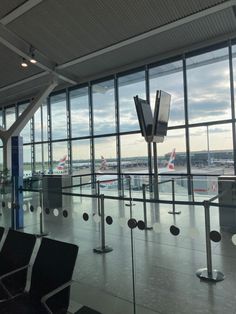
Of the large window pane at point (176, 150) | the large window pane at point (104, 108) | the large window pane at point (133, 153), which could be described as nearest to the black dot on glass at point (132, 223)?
the large window pane at point (176, 150)

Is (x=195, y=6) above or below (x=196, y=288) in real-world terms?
above

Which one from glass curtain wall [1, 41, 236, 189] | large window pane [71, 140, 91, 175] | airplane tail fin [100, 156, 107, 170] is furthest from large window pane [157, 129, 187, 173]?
large window pane [71, 140, 91, 175]

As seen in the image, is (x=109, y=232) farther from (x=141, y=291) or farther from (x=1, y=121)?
(x=1, y=121)

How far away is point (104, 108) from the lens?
33.7ft

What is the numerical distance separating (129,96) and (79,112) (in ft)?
7.98

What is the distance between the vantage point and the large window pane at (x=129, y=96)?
9.45m

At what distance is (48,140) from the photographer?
12.3 m

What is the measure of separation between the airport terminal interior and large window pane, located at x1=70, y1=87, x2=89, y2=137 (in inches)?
2.2

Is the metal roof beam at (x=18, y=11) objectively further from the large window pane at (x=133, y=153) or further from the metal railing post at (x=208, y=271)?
the metal railing post at (x=208, y=271)

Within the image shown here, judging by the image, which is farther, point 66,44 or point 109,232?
point 66,44

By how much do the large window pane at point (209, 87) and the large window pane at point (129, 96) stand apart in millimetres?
1779

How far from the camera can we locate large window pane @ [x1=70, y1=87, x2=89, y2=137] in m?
10.9

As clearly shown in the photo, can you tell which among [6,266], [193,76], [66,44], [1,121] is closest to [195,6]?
[193,76]

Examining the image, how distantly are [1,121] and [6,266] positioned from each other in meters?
14.3
